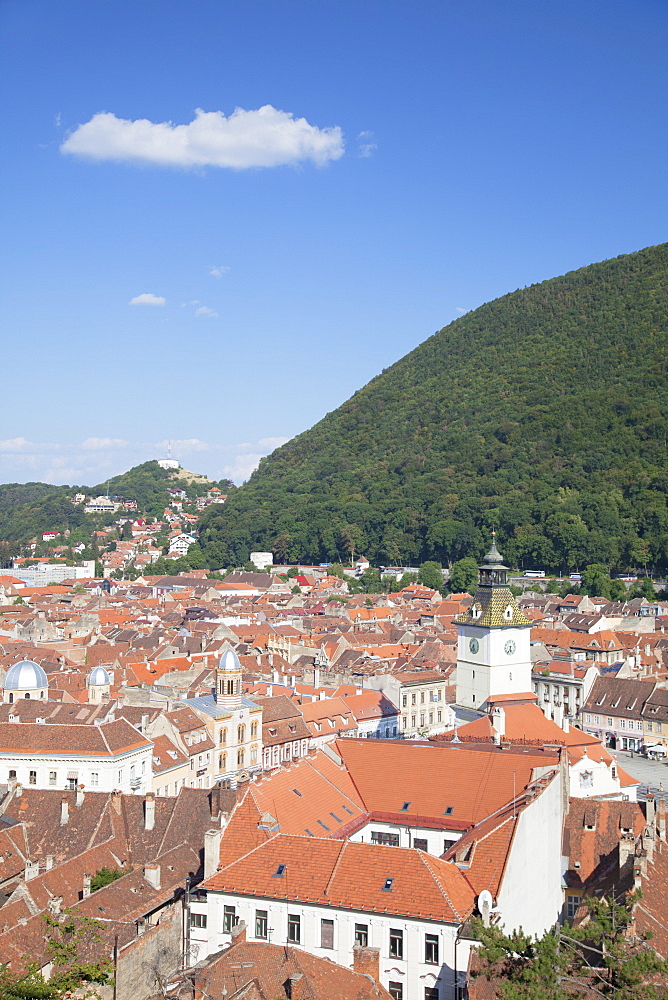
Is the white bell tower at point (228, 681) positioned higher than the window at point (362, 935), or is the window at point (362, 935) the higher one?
the white bell tower at point (228, 681)

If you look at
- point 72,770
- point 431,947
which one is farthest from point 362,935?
point 72,770

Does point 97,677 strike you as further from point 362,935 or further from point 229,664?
point 362,935

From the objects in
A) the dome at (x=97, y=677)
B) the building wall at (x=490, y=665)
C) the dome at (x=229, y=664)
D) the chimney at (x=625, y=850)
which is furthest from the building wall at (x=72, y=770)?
the chimney at (x=625, y=850)

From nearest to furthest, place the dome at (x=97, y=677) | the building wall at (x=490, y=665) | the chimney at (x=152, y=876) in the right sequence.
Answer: the chimney at (x=152, y=876) → the building wall at (x=490, y=665) → the dome at (x=97, y=677)

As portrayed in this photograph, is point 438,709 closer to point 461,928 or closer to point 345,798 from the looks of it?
A: point 345,798

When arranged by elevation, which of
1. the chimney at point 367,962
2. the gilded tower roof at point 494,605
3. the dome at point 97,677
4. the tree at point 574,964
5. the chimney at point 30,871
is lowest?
the chimney at point 367,962

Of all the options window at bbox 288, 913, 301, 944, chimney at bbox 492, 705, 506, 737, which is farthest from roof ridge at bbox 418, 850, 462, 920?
chimney at bbox 492, 705, 506, 737

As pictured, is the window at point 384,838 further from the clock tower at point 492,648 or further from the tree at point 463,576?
the tree at point 463,576
